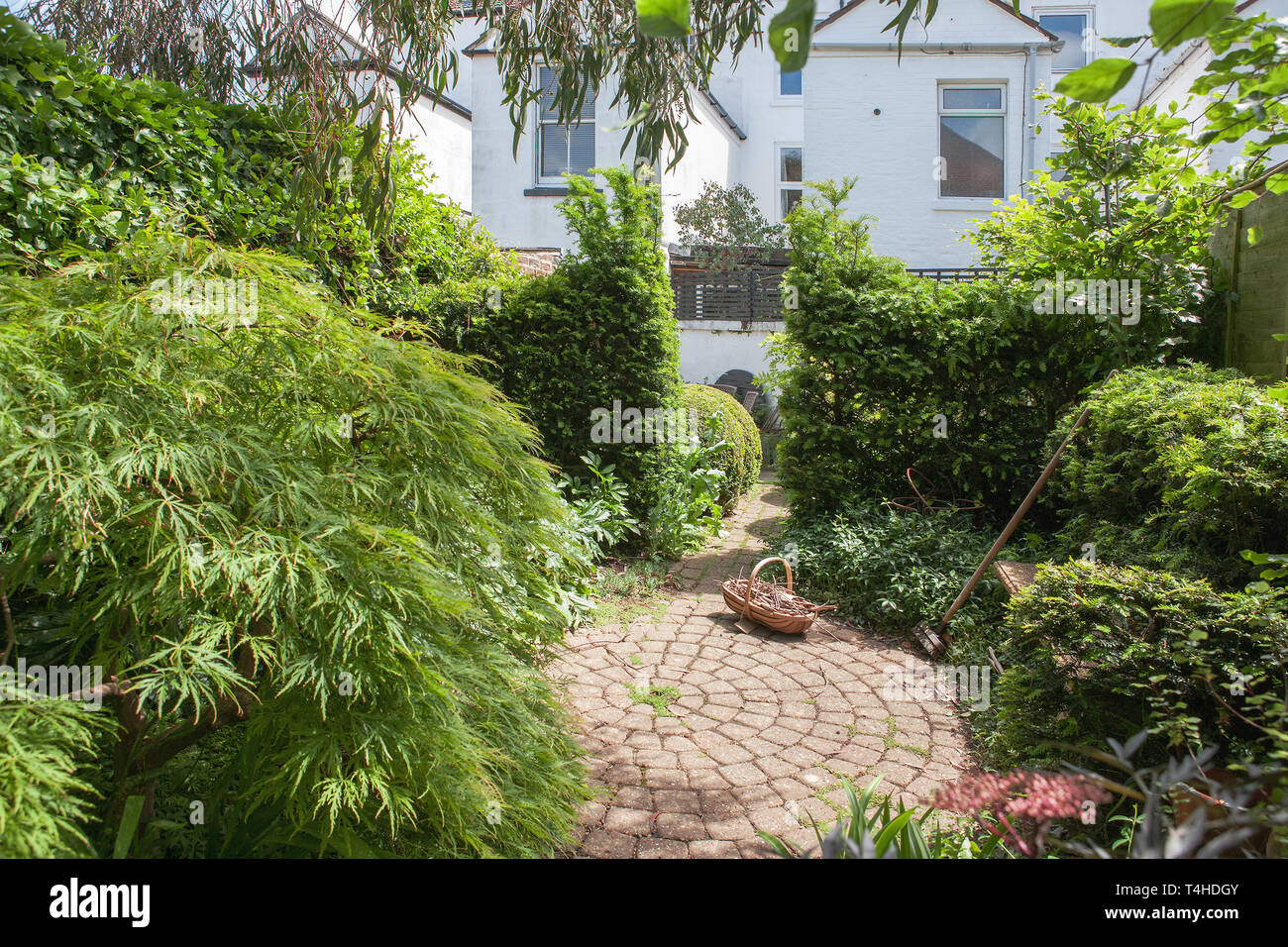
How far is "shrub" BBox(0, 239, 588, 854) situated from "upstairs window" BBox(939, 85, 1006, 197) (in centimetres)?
1373

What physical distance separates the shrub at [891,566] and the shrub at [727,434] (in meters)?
2.01

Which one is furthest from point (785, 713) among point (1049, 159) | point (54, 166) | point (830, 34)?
point (830, 34)

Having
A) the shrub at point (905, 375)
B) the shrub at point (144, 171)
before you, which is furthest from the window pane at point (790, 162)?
the shrub at point (144, 171)

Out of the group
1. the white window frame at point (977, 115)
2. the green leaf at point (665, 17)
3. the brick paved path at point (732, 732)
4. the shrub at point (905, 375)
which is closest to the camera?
the green leaf at point (665, 17)

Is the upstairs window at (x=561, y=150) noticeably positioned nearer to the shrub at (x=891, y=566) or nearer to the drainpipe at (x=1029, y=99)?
the drainpipe at (x=1029, y=99)

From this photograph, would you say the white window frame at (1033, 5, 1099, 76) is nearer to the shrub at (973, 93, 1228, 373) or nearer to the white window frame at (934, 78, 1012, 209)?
the white window frame at (934, 78, 1012, 209)

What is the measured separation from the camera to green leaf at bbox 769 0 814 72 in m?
1.15

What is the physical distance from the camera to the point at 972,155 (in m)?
13.8

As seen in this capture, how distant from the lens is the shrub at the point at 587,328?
6.71 metres

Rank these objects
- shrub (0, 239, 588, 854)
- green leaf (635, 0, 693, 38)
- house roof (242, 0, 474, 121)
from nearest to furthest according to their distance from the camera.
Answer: green leaf (635, 0, 693, 38)
shrub (0, 239, 588, 854)
house roof (242, 0, 474, 121)

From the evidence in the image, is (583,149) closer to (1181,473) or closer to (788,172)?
(788,172)

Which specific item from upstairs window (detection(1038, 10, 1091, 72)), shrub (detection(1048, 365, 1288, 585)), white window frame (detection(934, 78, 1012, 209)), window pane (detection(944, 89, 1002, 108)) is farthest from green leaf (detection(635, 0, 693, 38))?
upstairs window (detection(1038, 10, 1091, 72))
